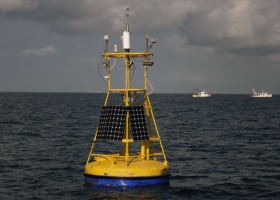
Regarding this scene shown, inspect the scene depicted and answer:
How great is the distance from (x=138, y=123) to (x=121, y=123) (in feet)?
3.06

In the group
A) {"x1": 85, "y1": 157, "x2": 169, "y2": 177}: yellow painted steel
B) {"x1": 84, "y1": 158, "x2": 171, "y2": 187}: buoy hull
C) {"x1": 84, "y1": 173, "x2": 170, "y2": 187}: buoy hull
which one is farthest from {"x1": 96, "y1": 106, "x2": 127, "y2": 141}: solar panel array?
{"x1": 84, "y1": 173, "x2": 170, "y2": 187}: buoy hull

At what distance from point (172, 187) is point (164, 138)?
74.3 ft

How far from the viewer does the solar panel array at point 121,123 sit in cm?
1934

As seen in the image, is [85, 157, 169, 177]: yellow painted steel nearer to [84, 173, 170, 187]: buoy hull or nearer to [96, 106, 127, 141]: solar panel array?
[84, 173, 170, 187]: buoy hull

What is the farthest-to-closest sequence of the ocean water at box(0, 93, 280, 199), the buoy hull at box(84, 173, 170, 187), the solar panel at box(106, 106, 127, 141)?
the ocean water at box(0, 93, 280, 199) → the solar panel at box(106, 106, 127, 141) → the buoy hull at box(84, 173, 170, 187)

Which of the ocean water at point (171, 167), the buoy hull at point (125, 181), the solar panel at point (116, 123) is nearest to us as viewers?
the buoy hull at point (125, 181)

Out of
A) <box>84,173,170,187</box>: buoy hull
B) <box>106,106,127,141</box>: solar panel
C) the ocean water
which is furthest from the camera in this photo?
the ocean water

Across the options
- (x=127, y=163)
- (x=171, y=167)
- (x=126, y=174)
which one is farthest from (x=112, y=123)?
(x=171, y=167)

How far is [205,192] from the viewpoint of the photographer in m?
20.3

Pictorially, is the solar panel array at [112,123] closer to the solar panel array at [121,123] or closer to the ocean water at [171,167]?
the solar panel array at [121,123]

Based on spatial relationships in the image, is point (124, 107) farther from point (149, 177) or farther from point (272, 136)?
point (272, 136)

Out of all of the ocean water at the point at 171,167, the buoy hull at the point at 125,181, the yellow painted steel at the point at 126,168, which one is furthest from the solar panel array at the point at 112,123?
the ocean water at the point at 171,167

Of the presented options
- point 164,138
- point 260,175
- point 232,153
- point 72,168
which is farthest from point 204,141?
point 72,168

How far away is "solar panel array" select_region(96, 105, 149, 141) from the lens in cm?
1934
